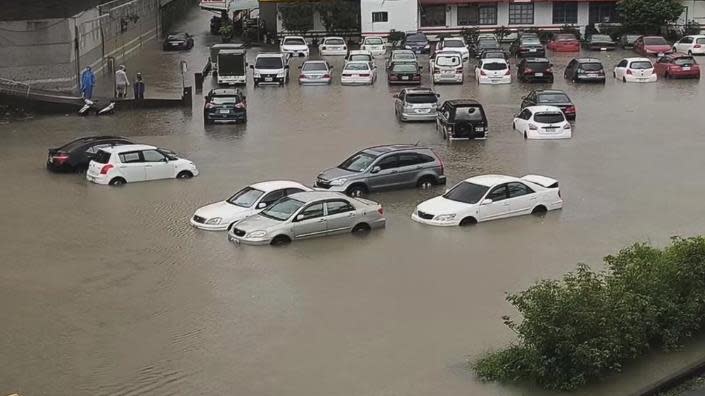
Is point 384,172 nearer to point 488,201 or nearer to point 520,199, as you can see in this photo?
point 488,201

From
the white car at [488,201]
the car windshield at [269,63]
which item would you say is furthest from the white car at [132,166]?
Result: the car windshield at [269,63]

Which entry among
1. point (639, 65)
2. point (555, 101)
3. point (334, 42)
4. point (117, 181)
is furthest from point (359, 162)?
point (334, 42)

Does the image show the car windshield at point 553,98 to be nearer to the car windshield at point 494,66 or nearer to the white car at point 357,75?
the car windshield at point 494,66

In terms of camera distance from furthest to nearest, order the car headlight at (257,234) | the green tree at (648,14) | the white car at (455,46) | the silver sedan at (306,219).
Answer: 1. the green tree at (648,14)
2. the white car at (455,46)
3. the silver sedan at (306,219)
4. the car headlight at (257,234)

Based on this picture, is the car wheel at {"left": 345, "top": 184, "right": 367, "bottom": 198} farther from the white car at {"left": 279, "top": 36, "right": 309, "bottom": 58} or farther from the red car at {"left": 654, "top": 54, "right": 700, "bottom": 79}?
the white car at {"left": 279, "top": 36, "right": 309, "bottom": 58}

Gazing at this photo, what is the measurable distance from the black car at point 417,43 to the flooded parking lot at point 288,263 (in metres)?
25.5

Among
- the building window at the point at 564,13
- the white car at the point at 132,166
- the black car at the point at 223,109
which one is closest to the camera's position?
the white car at the point at 132,166

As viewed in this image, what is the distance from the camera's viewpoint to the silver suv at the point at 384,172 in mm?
28031

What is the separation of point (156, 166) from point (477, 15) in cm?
4491

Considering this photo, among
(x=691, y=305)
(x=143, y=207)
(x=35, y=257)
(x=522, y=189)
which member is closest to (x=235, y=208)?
(x=143, y=207)

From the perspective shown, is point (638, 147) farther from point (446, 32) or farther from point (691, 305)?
point (446, 32)

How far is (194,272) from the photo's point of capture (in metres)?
21.5

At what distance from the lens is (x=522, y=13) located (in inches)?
2800

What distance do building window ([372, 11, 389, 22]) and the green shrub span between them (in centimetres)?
5334
